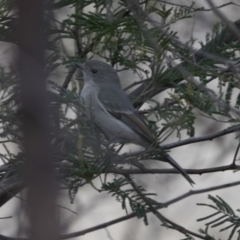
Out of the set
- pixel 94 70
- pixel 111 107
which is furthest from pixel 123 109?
pixel 94 70

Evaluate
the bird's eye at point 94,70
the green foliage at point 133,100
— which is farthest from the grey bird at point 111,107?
the green foliage at point 133,100

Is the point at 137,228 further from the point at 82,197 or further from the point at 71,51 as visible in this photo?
the point at 71,51

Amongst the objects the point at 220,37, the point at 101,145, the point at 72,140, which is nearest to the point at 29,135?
the point at 72,140

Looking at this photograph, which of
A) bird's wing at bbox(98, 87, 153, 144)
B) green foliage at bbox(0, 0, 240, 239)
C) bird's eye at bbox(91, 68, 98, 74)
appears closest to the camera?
green foliage at bbox(0, 0, 240, 239)

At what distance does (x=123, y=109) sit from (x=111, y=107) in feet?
0.84

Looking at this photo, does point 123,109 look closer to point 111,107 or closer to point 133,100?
point 111,107

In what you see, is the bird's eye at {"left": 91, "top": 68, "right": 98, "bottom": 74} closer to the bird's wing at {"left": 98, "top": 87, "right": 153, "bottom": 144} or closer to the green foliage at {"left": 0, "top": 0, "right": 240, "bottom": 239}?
the bird's wing at {"left": 98, "top": 87, "right": 153, "bottom": 144}

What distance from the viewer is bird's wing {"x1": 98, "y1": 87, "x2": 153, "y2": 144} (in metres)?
3.71

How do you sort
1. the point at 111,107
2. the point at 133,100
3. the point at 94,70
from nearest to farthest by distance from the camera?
the point at 133,100 < the point at 111,107 < the point at 94,70

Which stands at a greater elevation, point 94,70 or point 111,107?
point 94,70

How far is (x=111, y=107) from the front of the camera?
172 inches

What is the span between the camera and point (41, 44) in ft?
3.10

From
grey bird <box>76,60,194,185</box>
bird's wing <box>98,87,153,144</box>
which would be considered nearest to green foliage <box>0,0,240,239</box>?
bird's wing <box>98,87,153,144</box>

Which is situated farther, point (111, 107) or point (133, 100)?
point (111, 107)
